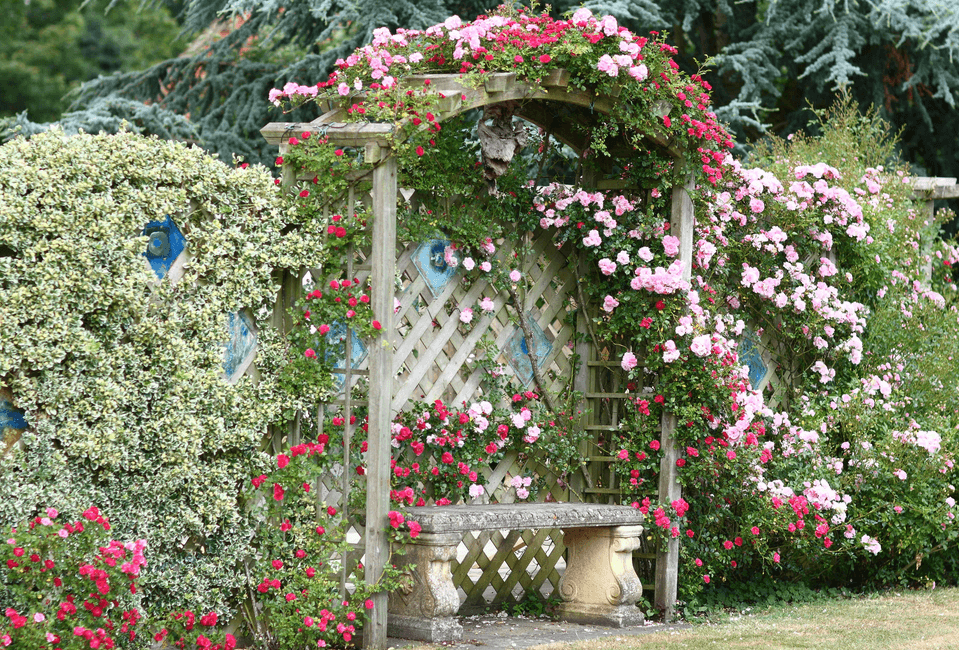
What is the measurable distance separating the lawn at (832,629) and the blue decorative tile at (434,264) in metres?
1.69

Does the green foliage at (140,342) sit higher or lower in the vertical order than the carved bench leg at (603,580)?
higher

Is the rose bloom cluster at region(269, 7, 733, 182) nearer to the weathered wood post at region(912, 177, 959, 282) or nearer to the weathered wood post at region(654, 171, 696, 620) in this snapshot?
the weathered wood post at region(654, 171, 696, 620)

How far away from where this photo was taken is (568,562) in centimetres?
566

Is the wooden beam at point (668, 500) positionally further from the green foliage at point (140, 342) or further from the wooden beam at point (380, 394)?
the green foliage at point (140, 342)

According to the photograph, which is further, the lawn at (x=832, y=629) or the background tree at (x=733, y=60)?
the background tree at (x=733, y=60)

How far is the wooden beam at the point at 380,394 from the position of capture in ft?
14.8

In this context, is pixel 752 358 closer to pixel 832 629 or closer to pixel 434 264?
pixel 832 629

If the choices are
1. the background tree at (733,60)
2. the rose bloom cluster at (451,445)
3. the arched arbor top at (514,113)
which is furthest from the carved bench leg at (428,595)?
the background tree at (733,60)

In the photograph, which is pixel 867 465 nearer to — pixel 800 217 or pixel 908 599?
pixel 908 599

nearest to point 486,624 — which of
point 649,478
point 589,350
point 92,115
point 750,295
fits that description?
point 649,478

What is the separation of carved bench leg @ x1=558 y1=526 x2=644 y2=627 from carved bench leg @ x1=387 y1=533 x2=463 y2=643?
0.98 m

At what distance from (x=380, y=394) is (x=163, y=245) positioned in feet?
3.34

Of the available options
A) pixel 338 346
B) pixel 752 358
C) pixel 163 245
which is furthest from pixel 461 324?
pixel 752 358

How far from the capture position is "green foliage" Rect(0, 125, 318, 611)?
3.78 metres
